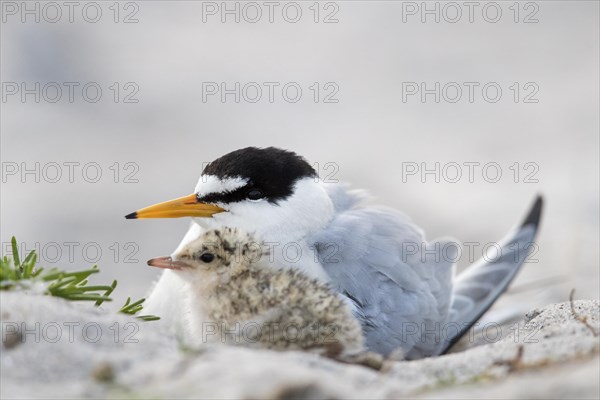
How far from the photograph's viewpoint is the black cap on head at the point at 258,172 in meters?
4.04

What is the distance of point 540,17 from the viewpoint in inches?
452

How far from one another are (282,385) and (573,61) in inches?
364

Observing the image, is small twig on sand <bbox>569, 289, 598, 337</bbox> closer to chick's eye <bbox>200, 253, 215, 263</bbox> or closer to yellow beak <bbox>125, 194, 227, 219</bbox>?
chick's eye <bbox>200, 253, 215, 263</bbox>

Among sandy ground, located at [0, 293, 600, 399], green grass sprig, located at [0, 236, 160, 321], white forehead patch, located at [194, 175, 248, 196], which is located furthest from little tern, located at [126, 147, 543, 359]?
sandy ground, located at [0, 293, 600, 399]

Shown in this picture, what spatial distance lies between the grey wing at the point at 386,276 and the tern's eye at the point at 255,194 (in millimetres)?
291

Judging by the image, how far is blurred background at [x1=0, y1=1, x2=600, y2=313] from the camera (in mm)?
7867

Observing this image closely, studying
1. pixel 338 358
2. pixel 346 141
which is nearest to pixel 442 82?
pixel 346 141

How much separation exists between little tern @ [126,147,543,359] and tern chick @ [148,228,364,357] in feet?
1.03

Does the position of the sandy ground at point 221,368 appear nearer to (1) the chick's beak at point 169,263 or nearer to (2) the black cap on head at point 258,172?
(1) the chick's beak at point 169,263

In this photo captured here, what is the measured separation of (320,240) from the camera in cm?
Answer: 408

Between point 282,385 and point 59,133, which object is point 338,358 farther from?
A: point 59,133

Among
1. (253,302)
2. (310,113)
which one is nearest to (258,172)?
(253,302)

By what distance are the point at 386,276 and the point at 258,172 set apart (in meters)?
0.70

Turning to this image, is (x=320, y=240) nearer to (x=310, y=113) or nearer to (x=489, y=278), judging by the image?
(x=489, y=278)
